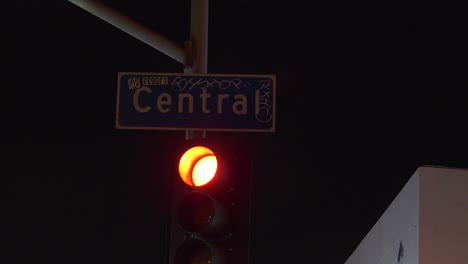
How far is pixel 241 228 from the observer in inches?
206

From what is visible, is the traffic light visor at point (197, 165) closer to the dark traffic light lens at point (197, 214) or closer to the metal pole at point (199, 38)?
the dark traffic light lens at point (197, 214)

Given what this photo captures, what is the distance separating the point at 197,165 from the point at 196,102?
2.16 ft

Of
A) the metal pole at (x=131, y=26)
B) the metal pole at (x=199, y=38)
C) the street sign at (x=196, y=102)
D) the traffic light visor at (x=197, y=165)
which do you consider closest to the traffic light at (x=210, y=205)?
the traffic light visor at (x=197, y=165)

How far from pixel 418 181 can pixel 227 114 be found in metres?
1.18

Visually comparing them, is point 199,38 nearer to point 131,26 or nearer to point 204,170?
point 131,26

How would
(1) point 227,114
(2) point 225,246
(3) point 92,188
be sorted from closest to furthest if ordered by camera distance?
(2) point 225,246, (1) point 227,114, (3) point 92,188

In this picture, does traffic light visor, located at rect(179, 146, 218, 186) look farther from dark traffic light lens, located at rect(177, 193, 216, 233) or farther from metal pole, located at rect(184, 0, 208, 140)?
metal pole, located at rect(184, 0, 208, 140)

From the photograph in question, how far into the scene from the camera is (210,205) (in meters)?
5.20

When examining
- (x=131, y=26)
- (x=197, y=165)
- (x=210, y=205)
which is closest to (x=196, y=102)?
(x=197, y=165)

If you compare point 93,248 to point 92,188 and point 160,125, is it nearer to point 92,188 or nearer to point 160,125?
point 92,188

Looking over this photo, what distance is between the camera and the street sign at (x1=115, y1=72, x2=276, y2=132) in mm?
5852

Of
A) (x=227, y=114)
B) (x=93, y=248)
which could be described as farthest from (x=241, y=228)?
(x=93, y=248)

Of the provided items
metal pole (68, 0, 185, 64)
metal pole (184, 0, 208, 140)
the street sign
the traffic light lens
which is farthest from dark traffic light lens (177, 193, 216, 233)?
metal pole (68, 0, 185, 64)

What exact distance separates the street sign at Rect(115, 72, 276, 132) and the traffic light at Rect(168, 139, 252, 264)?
1.78 ft
